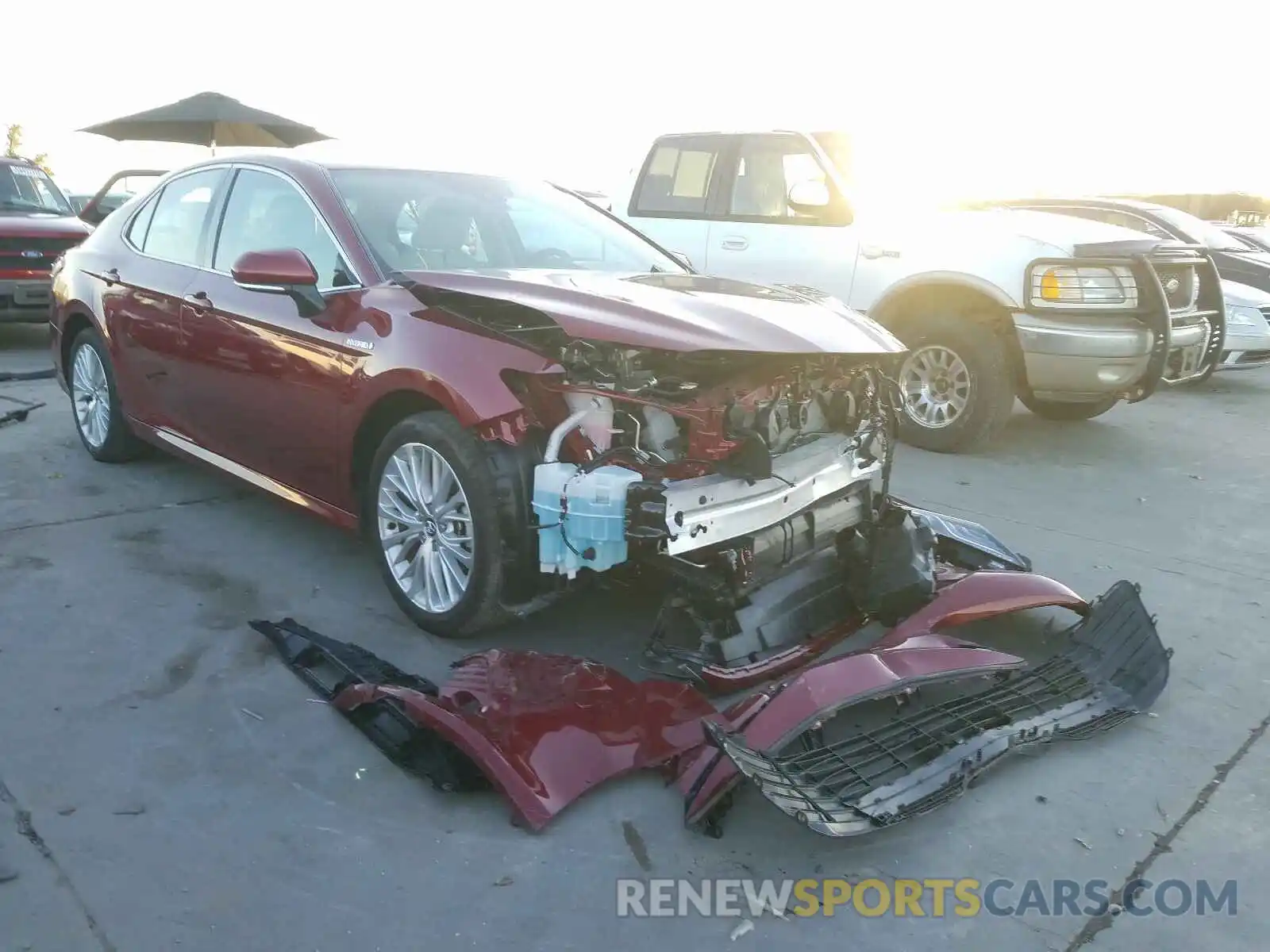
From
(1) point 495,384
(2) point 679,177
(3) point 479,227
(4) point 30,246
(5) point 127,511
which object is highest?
(2) point 679,177

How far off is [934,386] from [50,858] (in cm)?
556

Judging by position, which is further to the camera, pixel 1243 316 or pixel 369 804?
pixel 1243 316

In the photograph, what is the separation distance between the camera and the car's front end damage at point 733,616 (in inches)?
104

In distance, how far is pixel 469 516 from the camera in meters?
3.32

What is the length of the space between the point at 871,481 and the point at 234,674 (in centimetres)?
236

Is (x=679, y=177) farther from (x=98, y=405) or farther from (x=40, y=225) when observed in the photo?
(x=40, y=225)

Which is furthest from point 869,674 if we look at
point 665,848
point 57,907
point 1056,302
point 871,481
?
point 1056,302

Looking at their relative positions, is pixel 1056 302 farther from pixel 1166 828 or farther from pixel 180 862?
pixel 180 862

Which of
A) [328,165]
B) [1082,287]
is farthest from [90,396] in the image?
[1082,287]

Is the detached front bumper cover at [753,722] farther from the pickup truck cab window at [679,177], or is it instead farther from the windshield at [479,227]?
the pickup truck cab window at [679,177]

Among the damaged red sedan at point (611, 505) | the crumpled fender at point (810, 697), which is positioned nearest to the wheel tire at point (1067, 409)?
the damaged red sedan at point (611, 505)

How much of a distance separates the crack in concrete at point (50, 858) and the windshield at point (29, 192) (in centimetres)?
917

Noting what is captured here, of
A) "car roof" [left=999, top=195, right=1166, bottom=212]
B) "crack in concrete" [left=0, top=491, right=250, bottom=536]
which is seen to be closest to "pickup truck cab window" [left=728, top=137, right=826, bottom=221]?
"car roof" [left=999, top=195, right=1166, bottom=212]

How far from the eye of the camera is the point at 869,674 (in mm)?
2703
